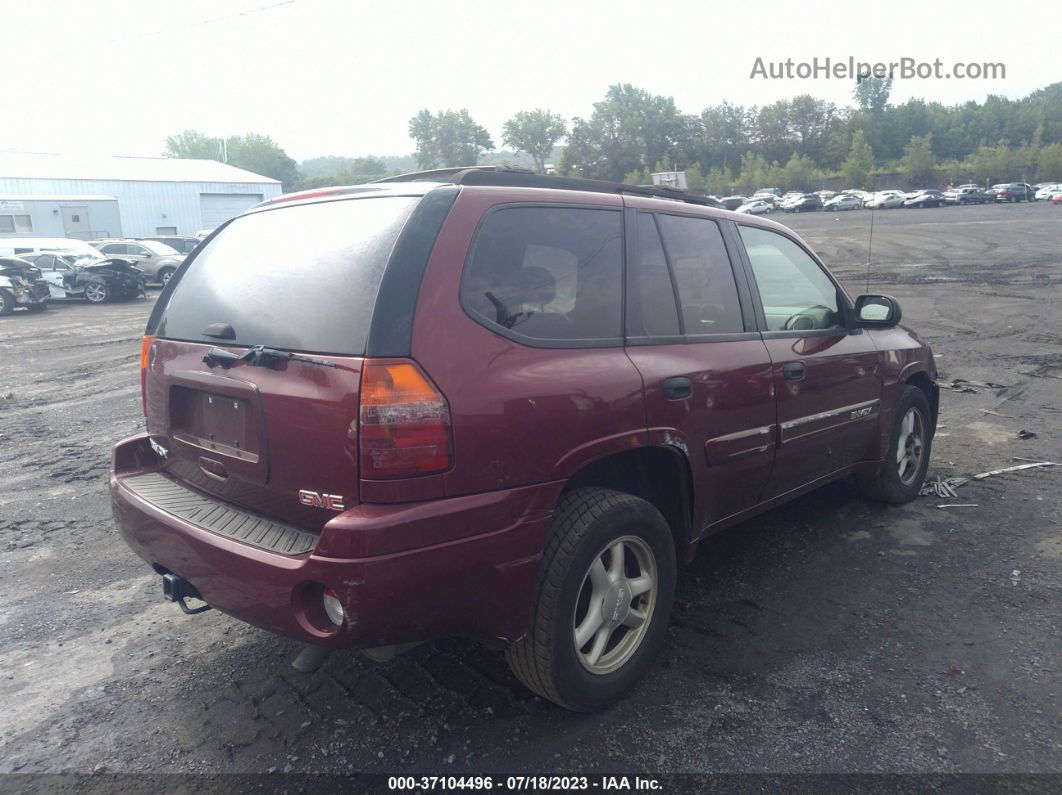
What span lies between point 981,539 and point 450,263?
11.8 feet

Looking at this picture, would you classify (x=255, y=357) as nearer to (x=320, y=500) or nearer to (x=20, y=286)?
(x=320, y=500)

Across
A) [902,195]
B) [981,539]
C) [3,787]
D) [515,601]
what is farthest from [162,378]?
[902,195]

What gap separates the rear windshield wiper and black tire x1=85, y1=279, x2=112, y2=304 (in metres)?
20.2

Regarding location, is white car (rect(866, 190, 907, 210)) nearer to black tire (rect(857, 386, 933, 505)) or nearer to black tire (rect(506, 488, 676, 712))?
black tire (rect(857, 386, 933, 505))

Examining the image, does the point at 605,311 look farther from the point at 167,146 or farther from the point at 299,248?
the point at 167,146

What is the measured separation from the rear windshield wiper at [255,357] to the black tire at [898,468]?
3.62m

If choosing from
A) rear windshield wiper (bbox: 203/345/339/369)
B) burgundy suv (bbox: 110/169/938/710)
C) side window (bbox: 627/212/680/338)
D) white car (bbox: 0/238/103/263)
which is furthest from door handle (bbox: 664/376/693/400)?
white car (bbox: 0/238/103/263)

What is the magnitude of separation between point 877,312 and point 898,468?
3.43 ft

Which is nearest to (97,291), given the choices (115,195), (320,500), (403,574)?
(320,500)

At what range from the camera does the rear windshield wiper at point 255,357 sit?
2518 millimetres

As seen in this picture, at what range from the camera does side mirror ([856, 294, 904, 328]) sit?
14.5 feet

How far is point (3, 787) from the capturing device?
256 centimetres

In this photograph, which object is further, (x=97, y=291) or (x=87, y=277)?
(x=97, y=291)

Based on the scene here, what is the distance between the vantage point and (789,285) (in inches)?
164
